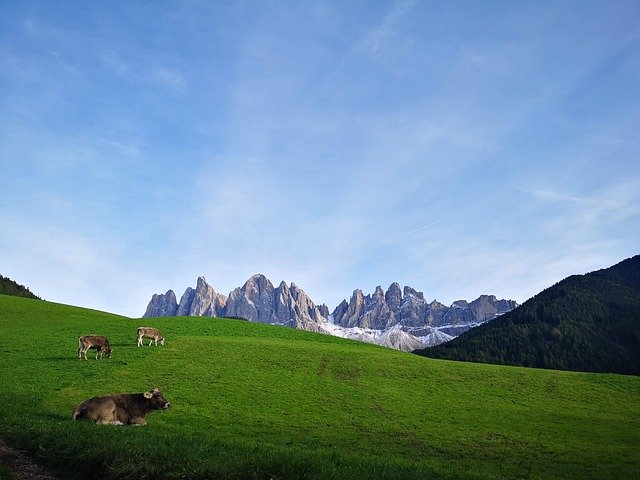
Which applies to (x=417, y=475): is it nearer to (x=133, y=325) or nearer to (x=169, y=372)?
(x=169, y=372)

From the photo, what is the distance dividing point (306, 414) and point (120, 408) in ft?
38.2

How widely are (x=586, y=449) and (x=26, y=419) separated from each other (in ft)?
90.8

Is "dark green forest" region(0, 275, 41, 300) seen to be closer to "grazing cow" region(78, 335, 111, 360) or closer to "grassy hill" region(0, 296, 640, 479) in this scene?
"grassy hill" region(0, 296, 640, 479)

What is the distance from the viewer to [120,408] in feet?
64.3

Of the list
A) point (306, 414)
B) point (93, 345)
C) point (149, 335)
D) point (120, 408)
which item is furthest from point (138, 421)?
point (149, 335)

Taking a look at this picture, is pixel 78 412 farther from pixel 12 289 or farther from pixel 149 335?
pixel 12 289

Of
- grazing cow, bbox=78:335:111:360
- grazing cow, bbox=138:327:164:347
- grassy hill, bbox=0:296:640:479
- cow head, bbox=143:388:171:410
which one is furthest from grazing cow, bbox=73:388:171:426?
grazing cow, bbox=138:327:164:347

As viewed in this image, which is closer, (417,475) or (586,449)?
(417,475)

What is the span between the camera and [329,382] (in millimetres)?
37000

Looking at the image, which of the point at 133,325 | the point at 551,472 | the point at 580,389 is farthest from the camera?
the point at 133,325

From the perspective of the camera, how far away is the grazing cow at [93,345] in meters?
36.7

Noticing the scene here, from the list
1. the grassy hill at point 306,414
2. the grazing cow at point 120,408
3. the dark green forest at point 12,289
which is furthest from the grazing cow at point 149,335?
the dark green forest at point 12,289

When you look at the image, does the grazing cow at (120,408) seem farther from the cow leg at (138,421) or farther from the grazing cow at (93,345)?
the grazing cow at (93,345)

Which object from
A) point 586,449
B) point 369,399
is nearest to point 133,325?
point 369,399
